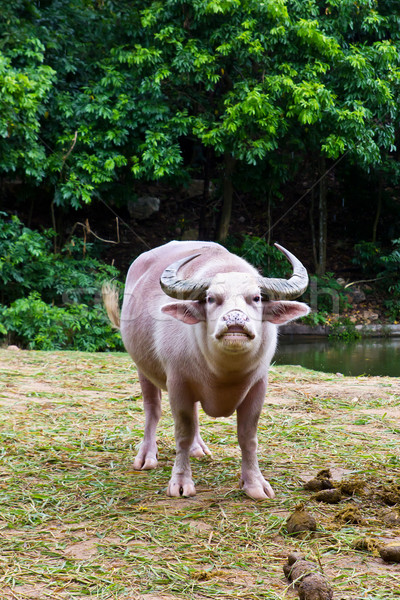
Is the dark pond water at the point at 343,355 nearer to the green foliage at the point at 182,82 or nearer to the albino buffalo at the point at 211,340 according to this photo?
the green foliage at the point at 182,82

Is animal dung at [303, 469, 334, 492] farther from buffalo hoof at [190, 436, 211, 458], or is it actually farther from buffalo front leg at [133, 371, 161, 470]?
buffalo front leg at [133, 371, 161, 470]

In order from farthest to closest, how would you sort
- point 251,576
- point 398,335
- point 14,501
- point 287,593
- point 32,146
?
point 398,335, point 32,146, point 14,501, point 251,576, point 287,593

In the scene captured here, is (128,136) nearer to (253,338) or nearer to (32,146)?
(32,146)

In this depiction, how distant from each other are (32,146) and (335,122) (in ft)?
18.5

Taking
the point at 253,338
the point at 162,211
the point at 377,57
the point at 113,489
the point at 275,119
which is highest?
the point at 377,57

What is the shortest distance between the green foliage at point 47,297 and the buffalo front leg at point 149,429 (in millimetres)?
6143

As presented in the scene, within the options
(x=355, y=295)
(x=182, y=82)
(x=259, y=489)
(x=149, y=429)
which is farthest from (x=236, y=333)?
(x=355, y=295)

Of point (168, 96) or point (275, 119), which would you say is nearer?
A: point (275, 119)

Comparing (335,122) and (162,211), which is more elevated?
(335,122)

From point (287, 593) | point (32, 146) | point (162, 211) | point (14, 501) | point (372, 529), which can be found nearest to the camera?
point (287, 593)

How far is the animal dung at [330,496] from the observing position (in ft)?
10.7

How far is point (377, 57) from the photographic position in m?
12.4

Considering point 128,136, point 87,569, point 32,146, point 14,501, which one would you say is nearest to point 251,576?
point 87,569

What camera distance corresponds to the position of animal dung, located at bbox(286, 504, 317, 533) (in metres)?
2.87
